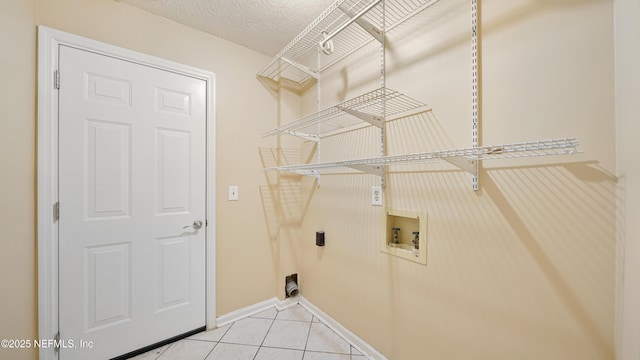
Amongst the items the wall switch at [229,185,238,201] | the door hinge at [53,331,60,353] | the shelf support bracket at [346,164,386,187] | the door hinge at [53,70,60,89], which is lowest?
the door hinge at [53,331,60,353]

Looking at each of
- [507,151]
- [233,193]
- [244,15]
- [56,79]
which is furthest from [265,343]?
[244,15]

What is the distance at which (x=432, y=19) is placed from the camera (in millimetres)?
1191

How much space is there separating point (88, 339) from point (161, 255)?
1.92ft

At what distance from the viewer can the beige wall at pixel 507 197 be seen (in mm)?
759

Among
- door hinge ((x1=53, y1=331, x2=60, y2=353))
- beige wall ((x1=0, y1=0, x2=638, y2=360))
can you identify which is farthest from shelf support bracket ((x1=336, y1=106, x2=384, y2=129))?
door hinge ((x1=53, y1=331, x2=60, y2=353))

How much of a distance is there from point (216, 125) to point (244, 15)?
2.78 feet

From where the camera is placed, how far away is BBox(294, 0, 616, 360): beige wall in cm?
76

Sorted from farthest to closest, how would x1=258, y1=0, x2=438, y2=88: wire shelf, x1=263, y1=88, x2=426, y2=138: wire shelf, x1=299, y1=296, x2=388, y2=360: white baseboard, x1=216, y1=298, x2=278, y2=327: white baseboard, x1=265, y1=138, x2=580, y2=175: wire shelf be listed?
x1=216, y1=298, x2=278, y2=327: white baseboard
x1=299, y1=296, x2=388, y2=360: white baseboard
x1=258, y1=0, x2=438, y2=88: wire shelf
x1=263, y1=88, x2=426, y2=138: wire shelf
x1=265, y1=138, x2=580, y2=175: wire shelf

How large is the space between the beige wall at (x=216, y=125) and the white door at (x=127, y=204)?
128 mm

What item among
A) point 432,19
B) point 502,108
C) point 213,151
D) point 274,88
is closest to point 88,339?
point 213,151

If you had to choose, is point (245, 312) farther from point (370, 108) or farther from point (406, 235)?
point (370, 108)

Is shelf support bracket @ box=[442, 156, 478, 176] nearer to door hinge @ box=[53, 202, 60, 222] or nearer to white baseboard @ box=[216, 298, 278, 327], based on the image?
white baseboard @ box=[216, 298, 278, 327]

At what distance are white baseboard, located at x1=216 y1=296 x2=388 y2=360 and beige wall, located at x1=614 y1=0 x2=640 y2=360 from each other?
115 cm

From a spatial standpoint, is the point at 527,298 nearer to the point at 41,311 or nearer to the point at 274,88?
the point at 274,88
